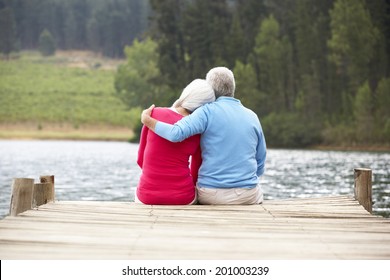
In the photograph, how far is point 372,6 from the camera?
184ft

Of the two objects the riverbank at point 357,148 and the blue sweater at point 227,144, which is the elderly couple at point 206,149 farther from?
the riverbank at point 357,148

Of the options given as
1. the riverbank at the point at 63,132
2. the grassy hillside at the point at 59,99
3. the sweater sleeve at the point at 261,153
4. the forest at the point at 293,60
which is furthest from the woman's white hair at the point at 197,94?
the riverbank at the point at 63,132

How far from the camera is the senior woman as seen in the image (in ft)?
21.5

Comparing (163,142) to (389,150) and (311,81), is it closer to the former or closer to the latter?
(389,150)

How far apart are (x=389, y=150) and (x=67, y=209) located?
4461 centimetres

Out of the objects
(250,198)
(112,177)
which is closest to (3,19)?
(112,177)

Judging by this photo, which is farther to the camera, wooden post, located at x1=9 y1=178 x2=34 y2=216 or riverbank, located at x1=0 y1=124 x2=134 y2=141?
riverbank, located at x1=0 y1=124 x2=134 y2=141

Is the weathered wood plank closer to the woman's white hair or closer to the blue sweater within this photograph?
the blue sweater

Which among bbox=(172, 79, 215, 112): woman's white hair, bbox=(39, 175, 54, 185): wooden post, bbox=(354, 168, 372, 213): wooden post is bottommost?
bbox=(354, 168, 372, 213): wooden post

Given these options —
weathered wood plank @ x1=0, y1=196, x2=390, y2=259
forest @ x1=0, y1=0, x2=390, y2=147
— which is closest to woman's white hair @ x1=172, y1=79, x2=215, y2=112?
weathered wood plank @ x1=0, y1=196, x2=390, y2=259

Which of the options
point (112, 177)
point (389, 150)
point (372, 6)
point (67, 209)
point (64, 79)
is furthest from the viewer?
point (64, 79)

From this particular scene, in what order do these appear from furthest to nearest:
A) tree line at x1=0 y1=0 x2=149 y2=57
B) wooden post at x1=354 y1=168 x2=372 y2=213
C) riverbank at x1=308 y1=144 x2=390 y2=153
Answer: tree line at x1=0 y1=0 x2=149 y2=57 → riverbank at x1=308 y1=144 x2=390 y2=153 → wooden post at x1=354 y1=168 x2=372 y2=213

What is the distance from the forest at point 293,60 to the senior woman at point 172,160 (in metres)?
42.7

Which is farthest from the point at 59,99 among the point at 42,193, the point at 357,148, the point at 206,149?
the point at 206,149
